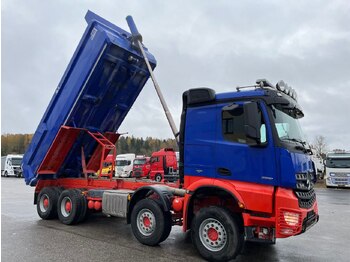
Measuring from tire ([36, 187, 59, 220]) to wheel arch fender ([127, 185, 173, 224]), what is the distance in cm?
286

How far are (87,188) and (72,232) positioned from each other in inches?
56.3

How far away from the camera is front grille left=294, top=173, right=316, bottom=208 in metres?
5.07

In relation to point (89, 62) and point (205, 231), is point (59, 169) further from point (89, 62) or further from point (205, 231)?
point (205, 231)

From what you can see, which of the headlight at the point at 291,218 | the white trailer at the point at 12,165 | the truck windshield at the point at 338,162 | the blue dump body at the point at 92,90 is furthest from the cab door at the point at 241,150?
the white trailer at the point at 12,165

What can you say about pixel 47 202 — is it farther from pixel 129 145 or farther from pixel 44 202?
pixel 129 145

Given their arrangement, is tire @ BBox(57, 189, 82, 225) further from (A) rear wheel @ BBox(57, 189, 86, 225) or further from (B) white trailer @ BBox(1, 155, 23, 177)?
(B) white trailer @ BBox(1, 155, 23, 177)

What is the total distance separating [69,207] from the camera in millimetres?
8203

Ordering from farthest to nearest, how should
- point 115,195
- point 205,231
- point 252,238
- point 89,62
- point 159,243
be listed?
1. point 89,62
2. point 115,195
3. point 159,243
4. point 205,231
5. point 252,238

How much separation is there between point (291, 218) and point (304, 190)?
566mm

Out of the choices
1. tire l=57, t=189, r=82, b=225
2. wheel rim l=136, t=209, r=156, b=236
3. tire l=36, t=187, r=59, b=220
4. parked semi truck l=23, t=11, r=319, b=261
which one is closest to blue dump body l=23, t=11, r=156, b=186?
parked semi truck l=23, t=11, r=319, b=261

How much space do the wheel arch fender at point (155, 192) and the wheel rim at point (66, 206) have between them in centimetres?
214

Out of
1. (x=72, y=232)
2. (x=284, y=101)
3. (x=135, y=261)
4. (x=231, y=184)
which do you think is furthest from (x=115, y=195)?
(x=284, y=101)

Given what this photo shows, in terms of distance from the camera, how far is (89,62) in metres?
7.70

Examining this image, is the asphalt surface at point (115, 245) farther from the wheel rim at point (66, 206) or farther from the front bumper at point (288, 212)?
the front bumper at point (288, 212)
